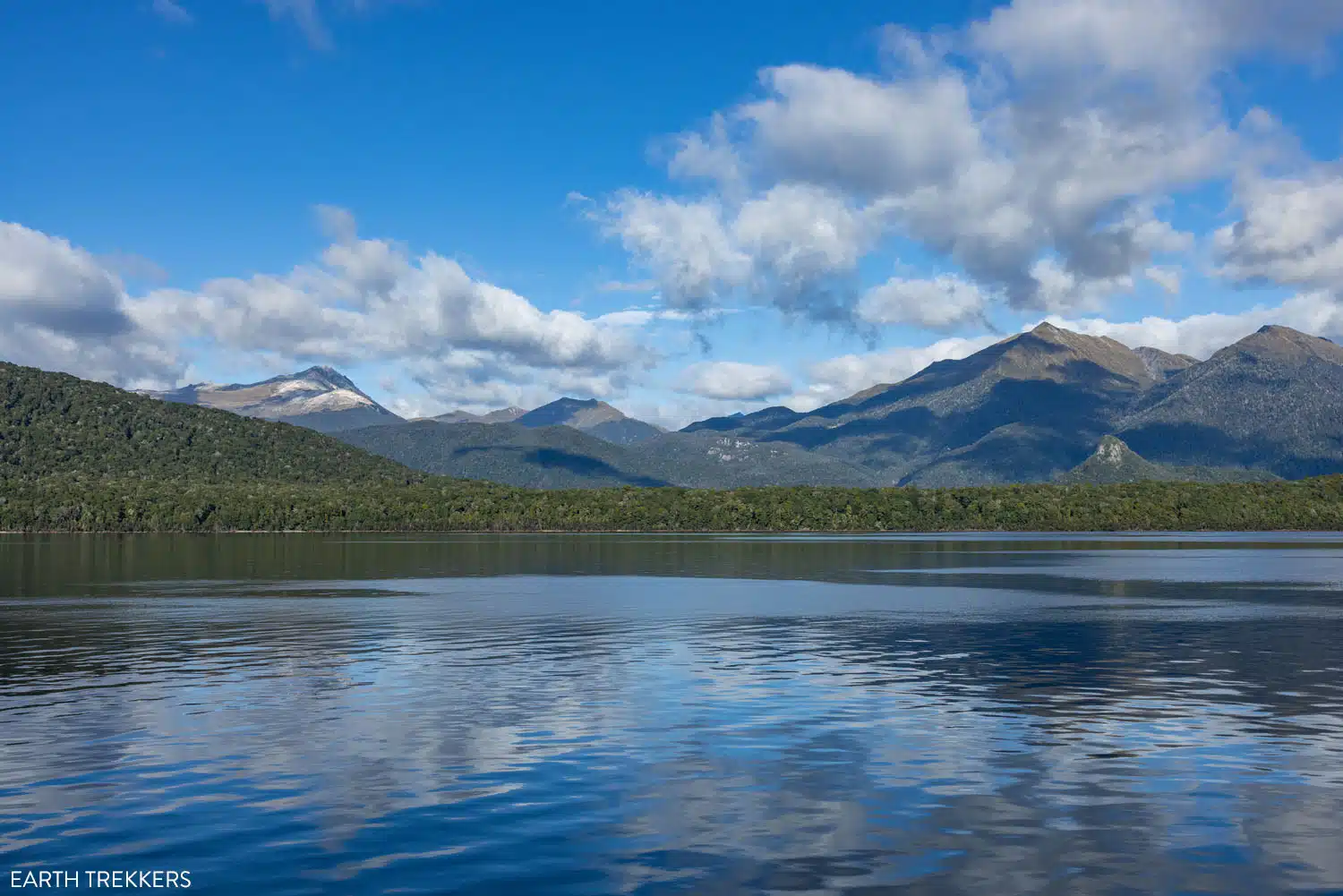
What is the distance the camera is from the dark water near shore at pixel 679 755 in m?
28.5

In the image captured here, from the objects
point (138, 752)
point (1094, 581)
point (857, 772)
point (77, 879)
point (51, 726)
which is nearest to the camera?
point (77, 879)

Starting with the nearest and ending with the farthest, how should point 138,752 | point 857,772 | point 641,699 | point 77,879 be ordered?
point 77,879
point 857,772
point 138,752
point 641,699

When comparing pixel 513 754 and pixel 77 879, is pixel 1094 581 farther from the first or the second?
pixel 77 879

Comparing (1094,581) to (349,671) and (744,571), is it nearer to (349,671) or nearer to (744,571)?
(744,571)

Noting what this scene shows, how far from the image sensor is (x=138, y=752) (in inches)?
1619

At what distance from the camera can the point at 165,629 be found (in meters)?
86.5

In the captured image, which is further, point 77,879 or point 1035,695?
point 1035,695

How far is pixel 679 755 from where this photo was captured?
41250mm

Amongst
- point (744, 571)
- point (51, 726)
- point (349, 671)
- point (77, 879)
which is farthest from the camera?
point (744, 571)

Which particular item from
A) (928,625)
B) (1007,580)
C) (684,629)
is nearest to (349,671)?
(684,629)

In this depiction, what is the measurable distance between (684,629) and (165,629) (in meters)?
37.7

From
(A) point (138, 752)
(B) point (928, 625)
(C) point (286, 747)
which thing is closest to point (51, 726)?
(A) point (138, 752)

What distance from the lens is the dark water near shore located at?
93.6 feet

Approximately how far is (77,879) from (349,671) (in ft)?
120
